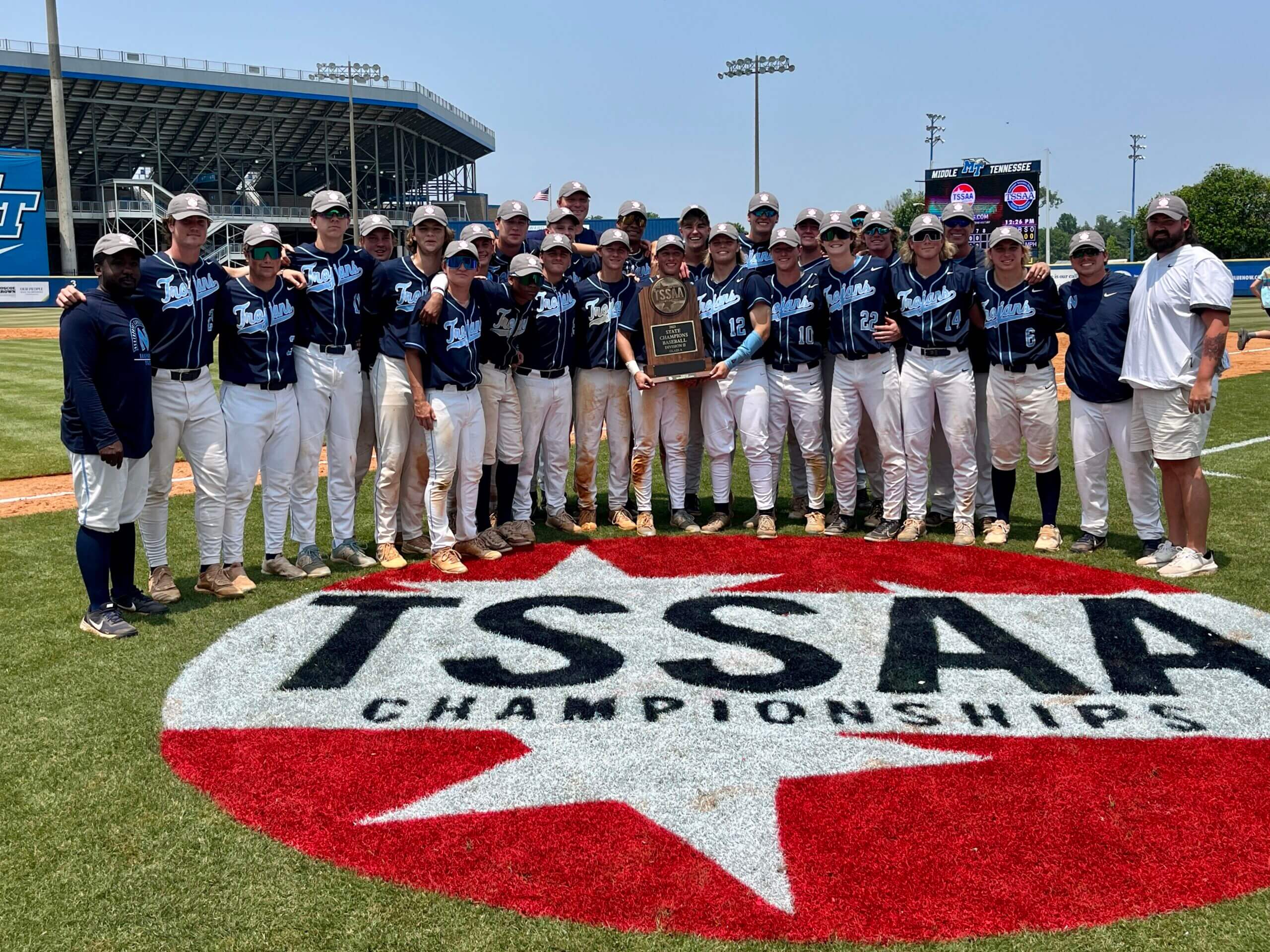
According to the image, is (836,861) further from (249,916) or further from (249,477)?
(249,477)

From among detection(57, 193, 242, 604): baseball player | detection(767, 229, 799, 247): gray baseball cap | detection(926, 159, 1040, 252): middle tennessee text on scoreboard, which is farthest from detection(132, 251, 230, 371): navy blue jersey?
detection(926, 159, 1040, 252): middle tennessee text on scoreboard

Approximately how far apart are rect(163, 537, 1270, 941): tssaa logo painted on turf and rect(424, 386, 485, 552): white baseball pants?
47 cm

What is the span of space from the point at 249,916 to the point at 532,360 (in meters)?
4.80

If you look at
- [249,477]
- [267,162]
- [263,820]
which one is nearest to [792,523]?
[249,477]

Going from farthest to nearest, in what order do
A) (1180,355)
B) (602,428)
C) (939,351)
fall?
(602,428) < (939,351) < (1180,355)

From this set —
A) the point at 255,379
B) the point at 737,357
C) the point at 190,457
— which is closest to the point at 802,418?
the point at 737,357

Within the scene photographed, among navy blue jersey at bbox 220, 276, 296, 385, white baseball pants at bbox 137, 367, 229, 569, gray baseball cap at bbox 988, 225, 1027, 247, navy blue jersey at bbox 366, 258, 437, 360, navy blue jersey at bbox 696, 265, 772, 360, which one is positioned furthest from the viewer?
navy blue jersey at bbox 696, 265, 772, 360

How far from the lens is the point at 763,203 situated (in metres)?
7.80

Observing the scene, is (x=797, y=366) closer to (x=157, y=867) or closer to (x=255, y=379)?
(x=255, y=379)

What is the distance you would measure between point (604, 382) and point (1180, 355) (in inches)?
Result: 149

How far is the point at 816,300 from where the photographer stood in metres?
7.36

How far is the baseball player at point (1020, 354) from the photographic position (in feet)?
22.6

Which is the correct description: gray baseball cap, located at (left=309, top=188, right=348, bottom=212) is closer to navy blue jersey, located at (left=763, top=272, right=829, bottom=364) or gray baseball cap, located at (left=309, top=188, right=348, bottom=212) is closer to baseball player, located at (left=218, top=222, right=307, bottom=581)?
baseball player, located at (left=218, top=222, right=307, bottom=581)

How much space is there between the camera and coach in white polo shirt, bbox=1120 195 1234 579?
613 centimetres
